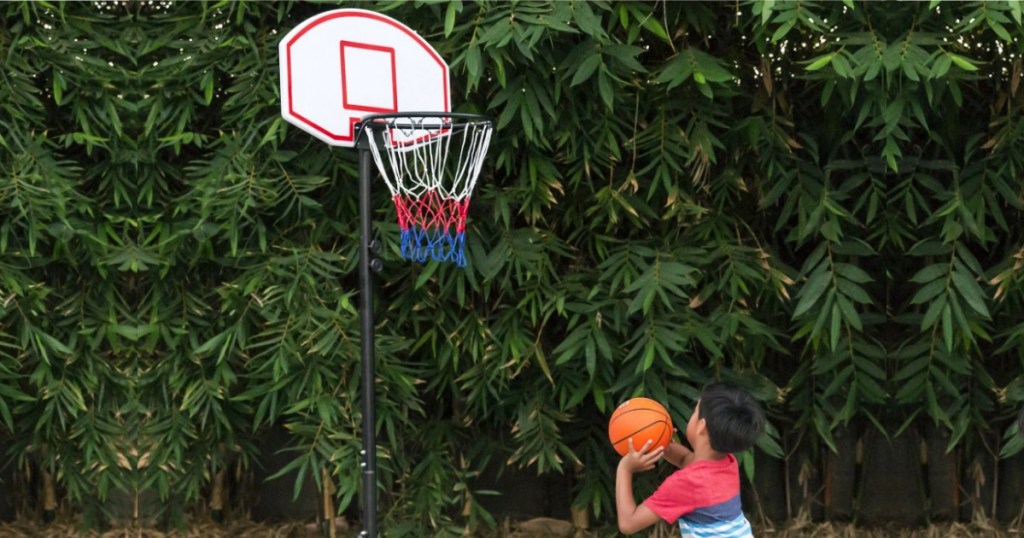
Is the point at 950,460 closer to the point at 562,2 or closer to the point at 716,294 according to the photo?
the point at 716,294

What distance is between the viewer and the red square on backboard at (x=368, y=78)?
10.6 ft

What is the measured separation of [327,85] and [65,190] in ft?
3.74

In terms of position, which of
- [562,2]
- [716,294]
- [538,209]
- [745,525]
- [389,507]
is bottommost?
[389,507]

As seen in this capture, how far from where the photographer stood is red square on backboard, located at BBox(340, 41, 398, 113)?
323 centimetres

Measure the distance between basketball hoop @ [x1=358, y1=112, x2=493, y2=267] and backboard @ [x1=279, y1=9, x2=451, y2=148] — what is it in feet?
0.33

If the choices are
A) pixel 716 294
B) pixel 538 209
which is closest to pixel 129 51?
pixel 538 209

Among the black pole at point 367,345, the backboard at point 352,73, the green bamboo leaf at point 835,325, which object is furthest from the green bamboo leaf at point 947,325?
the black pole at point 367,345

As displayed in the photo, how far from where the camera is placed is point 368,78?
326 centimetres

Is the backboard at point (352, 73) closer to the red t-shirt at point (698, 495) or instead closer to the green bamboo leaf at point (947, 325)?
the red t-shirt at point (698, 495)

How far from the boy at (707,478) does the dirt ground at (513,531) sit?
1.29 meters

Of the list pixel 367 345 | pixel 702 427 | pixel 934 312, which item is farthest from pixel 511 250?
pixel 934 312

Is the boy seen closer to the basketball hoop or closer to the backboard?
the basketball hoop

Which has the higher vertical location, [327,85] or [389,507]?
[327,85]

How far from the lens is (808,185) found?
3.72 m
